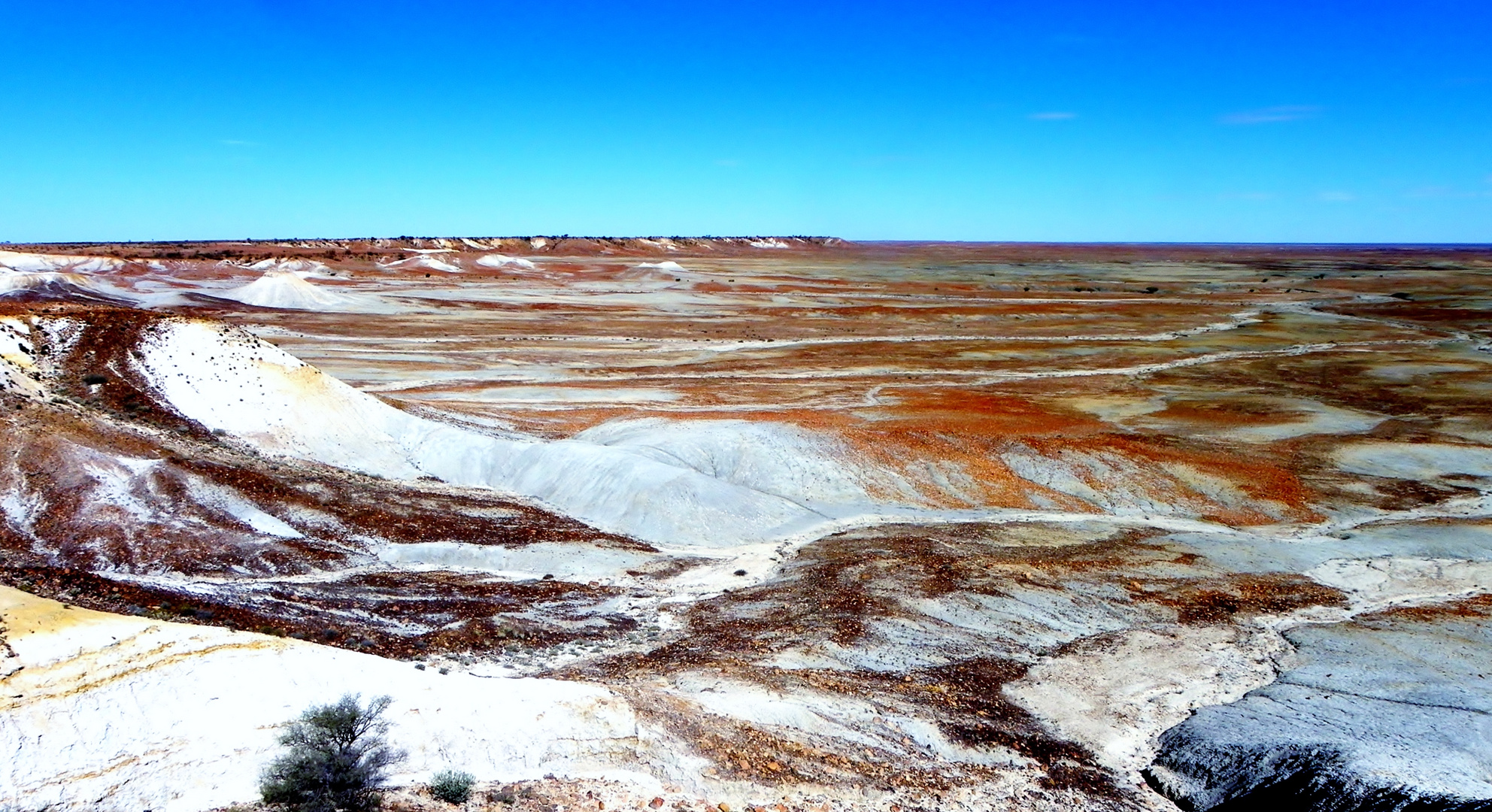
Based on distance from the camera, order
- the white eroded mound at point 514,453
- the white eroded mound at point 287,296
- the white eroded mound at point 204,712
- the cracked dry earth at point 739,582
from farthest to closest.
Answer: the white eroded mound at point 287,296 → the white eroded mound at point 514,453 → the cracked dry earth at point 739,582 → the white eroded mound at point 204,712

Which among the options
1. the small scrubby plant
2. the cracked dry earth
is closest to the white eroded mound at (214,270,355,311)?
the cracked dry earth

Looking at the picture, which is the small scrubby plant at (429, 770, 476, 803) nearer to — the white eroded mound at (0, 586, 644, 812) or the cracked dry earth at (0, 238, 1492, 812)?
the cracked dry earth at (0, 238, 1492, 812)

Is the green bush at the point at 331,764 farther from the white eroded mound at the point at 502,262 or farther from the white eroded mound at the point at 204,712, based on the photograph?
the white eroded mound at the point at 502,262

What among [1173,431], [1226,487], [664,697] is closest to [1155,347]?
[1173,431]

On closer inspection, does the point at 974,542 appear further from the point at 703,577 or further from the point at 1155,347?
the point at 1155,347

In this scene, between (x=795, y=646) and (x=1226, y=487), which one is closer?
(x=795, y=646)

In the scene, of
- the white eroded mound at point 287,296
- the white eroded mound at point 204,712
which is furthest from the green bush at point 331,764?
the white eroded mound at point 287,296
